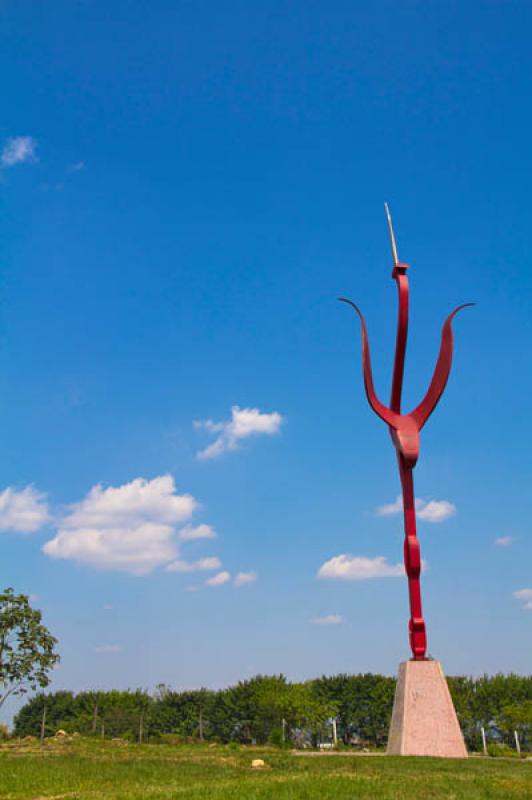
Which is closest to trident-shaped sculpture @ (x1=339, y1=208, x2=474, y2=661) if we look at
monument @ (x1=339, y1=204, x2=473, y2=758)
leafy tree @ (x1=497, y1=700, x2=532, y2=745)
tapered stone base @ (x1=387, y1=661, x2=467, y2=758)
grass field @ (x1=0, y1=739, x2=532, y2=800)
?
monument @ (x1=339, y1=204, x2=473, y2=758)

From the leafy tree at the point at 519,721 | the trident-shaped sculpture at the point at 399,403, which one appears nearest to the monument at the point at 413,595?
the trident-shaped sculpture at the point at 399,403

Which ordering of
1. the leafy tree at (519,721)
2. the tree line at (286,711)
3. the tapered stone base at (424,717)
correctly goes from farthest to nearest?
the tree line at (286,711), the leafy tree at (519,721), the tapered stone base at (424,717)

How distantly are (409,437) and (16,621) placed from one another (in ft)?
54.5

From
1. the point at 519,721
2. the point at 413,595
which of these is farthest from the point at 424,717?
the point at 519,721

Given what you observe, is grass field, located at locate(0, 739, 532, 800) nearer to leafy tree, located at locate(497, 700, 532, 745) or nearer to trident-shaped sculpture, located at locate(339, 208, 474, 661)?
trident-shaped sculpture, located at locate(339, 208, 474, 661)

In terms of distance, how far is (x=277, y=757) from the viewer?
47.2 ft

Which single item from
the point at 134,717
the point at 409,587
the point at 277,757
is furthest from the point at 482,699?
the point at 277,757

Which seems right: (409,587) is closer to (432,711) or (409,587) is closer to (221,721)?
(432,711)

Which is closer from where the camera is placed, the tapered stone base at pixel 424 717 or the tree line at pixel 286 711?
the tapered stone base at pixel 424 717

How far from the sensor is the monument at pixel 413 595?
50.8 ft

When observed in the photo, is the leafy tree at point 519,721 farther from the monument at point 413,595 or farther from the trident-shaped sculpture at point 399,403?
the trident-shaped sculpture at point 399,403

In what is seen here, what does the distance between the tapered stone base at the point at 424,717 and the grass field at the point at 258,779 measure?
1.71 m

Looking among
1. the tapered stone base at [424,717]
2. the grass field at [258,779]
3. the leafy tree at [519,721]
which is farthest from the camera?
the leafy tree at [519,721]

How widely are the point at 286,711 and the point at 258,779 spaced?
25.7 m
